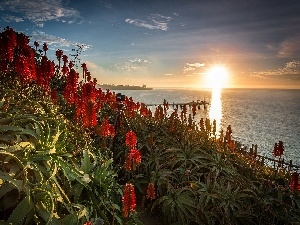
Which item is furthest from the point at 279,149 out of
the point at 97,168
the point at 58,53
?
the point at 58,53

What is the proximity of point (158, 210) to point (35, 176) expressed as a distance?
4977 millimetres

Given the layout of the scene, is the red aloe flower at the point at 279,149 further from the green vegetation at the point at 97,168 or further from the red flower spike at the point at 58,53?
the red flower spike at the point at 58,53

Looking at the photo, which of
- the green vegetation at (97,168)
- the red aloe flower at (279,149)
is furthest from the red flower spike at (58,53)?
the red aloe flower at (279,149)

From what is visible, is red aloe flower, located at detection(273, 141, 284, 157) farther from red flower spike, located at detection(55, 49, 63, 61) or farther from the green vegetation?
red flower spike, located at detection(55, 49, 63, 61)

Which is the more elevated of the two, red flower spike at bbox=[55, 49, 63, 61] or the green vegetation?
red flower spike at bbox=[55, 49, 63, 61]

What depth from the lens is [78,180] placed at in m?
3.42

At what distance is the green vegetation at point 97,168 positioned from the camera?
9.30 ft

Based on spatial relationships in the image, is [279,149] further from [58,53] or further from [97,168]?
[58,53]

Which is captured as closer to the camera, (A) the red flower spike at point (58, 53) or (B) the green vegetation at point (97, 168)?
(B) the green vegetation at point (97, 168)

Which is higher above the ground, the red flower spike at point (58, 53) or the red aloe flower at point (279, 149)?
the red flower spike at point (58, 53)

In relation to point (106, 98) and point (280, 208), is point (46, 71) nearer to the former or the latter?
point (106, 98)

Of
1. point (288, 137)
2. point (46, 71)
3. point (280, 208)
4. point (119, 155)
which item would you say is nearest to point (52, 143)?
point (46, 71)

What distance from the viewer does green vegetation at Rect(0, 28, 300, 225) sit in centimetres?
284

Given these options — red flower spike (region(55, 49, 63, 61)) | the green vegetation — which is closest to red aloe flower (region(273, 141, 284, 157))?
the green vegetation
